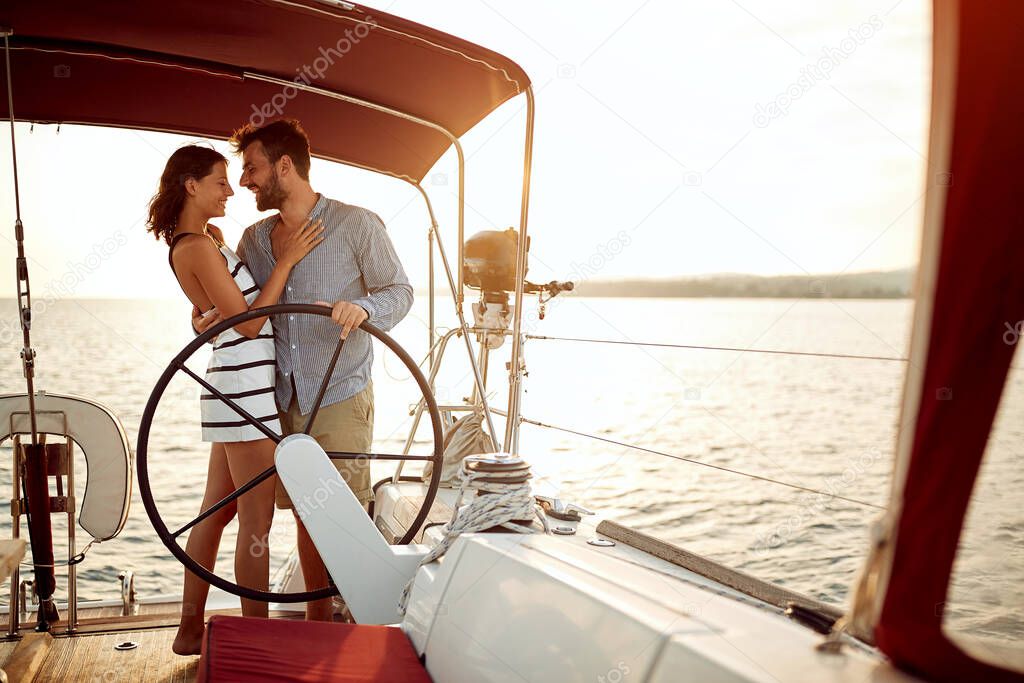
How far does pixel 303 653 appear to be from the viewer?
1302 mm

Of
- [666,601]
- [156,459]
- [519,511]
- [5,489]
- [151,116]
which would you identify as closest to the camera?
[666,601]

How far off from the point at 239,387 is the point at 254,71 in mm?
831

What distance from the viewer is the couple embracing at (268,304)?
73.3 inches

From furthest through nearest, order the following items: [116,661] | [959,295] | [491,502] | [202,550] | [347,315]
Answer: [202,550], [116,661], [347,315], [491,502], [959,295]

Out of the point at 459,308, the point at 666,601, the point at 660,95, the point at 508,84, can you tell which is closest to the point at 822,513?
the point at 660,95

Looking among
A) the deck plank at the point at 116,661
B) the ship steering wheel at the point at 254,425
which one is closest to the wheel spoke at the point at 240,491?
the ship steering wheel at the point at 254,425

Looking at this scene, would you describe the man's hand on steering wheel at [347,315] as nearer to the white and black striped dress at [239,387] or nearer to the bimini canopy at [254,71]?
the white and black striped dress at [239,387]

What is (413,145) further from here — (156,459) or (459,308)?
(156,459)

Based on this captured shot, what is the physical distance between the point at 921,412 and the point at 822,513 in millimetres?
7110

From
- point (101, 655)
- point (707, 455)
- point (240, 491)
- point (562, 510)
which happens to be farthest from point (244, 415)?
point (707, 455)

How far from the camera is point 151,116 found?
229 cm

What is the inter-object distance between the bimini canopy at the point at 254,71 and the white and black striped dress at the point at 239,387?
478mm

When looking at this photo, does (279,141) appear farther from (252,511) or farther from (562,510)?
(562,510)

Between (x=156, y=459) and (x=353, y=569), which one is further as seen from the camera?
(x=156, y=459)
